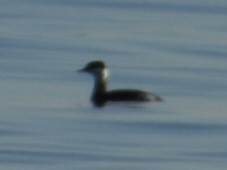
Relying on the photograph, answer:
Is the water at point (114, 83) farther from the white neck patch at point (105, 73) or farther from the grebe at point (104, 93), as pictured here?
the white neck patch at point (105, 73)

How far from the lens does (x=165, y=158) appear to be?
675 inches

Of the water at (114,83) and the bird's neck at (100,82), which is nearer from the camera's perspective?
the water at (114,83)

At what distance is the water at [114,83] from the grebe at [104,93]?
5.0 inches

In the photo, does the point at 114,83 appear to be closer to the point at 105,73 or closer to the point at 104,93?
the point at 105,73

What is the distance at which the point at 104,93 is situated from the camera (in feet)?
79.3

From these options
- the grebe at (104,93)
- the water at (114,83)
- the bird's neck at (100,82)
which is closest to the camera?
the water at (114,83)

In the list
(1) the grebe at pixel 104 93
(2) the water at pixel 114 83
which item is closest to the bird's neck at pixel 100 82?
(1) the grebe at pixel 104 93

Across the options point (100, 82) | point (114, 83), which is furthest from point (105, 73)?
point (114, 83)

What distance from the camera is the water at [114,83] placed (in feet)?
57.5

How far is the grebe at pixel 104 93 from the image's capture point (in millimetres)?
22547

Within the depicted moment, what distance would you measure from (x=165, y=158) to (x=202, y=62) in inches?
378

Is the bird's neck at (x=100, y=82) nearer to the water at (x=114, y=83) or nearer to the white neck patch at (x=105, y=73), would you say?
the white neck patch at (x=105, y=73)

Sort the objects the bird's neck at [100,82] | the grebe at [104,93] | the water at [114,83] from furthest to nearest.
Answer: the bird's neck at [100,82], the grebe at [104,93], the water at [114,83]

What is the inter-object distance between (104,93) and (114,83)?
109cm
